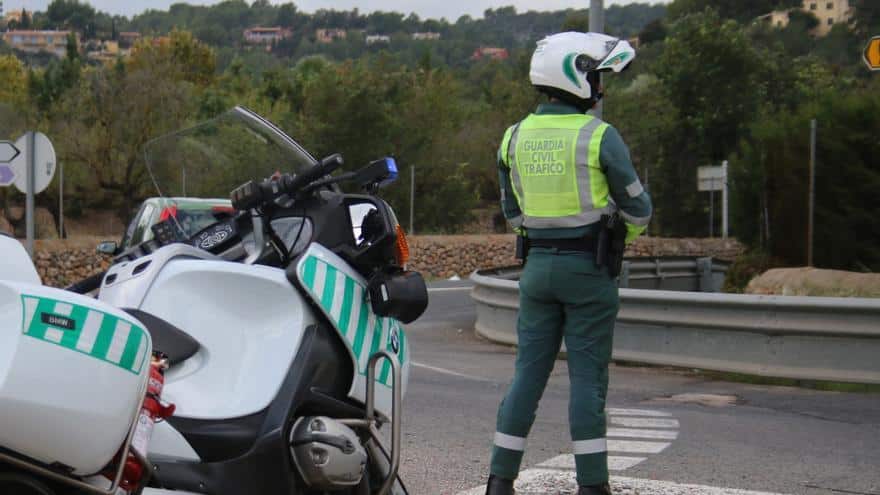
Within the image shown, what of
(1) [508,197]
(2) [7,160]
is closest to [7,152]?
(2) [7,160]

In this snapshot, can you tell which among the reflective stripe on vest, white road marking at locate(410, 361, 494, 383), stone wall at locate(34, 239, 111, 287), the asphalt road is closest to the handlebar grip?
the reflective stripe on vest

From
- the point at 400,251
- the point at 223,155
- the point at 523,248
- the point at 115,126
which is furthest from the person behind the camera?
the point at 115,126

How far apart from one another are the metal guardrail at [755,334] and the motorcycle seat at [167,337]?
7.17 metres

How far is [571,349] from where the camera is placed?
5551 mm

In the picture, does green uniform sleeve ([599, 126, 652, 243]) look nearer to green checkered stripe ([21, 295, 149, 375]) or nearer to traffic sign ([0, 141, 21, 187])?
green checkered stripe ([21, 295, 149, 375])

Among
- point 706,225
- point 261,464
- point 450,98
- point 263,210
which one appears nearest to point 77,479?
point 261,464

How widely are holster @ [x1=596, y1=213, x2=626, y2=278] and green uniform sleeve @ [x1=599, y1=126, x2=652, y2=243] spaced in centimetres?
6

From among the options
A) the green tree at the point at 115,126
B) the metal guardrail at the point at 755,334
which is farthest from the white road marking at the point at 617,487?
the green tree at the point at 115,126

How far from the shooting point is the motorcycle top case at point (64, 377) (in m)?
3.23

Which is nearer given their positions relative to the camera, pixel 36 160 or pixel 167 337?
pixel 167 337

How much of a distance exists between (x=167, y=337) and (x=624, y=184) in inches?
85.9

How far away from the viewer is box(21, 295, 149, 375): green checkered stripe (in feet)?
10.8

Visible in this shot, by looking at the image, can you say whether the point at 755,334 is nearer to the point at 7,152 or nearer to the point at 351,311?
the point at 351,311

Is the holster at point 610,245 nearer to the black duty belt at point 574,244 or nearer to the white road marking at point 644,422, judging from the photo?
the black duty belt at point 574,244
